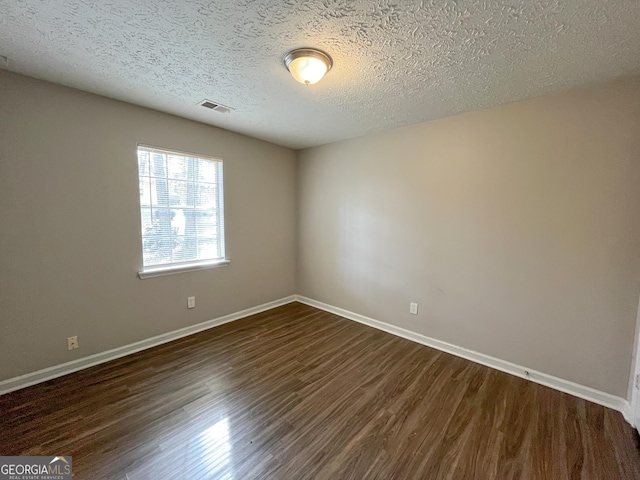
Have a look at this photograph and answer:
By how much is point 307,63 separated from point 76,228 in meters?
2.33

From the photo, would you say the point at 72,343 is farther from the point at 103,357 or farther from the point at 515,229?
the point at 515,229

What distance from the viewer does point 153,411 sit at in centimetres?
179

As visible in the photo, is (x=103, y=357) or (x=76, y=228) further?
(x=103, y=357)

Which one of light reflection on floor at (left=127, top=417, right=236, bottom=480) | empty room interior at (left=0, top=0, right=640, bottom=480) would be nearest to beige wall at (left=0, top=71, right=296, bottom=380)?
empty room interior at (left=0, top=0, right=640, bottom=480)

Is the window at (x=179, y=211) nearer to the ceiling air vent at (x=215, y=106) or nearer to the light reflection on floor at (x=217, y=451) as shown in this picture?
the ceiling air vent at (x=215, y=106)

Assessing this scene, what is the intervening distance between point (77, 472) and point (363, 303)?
280 cm

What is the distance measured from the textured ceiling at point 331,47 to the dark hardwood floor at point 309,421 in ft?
7.84

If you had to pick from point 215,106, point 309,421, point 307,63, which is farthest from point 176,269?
point 307,63

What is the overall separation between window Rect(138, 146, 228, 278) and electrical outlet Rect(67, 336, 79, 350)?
70 cm

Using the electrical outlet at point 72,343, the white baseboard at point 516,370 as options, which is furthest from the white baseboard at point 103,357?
the white baseboard at point 516,370

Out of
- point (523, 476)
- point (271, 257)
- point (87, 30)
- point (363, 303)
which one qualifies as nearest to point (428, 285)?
point (363, 303)

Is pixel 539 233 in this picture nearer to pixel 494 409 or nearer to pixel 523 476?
pixel 494 409

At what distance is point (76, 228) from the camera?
2.20 metres

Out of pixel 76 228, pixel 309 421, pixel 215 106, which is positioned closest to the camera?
pixel 309 421
